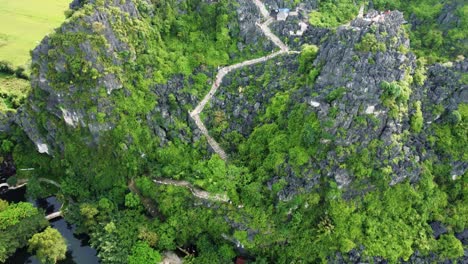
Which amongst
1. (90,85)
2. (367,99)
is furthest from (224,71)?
(367,99)

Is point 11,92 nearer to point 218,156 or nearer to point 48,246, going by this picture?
point 48,246

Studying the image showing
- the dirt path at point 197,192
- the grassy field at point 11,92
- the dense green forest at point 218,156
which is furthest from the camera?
the grassy field at point 11,92

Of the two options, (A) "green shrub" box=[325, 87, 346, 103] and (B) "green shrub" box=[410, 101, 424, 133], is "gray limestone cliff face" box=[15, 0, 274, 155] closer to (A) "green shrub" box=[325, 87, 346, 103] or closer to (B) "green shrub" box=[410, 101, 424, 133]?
Answer: (A) "green shrub" box=[325, 87, 346, 103]

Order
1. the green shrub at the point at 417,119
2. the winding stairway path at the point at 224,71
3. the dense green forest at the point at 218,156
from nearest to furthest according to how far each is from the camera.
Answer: the dense green forest at the point at 218,156, the green shrub at the point at 417,119, the winding stairway path at the point at 224,71

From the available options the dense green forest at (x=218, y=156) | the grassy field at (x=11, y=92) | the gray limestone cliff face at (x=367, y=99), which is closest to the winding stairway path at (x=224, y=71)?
the dense green forest at (x=218, y=156)

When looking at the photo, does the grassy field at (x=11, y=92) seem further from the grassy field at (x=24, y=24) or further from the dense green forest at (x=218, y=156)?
the dense green forest at (x=218, y=156)

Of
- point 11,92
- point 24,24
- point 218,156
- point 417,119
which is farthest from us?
point 24,24
